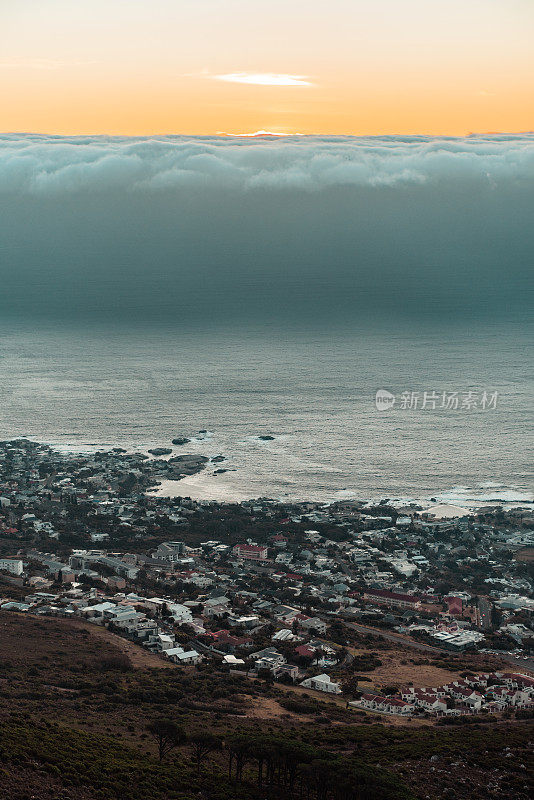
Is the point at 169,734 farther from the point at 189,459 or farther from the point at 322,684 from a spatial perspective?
the point at 189,459

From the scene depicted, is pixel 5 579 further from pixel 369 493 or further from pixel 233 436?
pixel 233 436

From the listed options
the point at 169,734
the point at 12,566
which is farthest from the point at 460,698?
the point at 12,566

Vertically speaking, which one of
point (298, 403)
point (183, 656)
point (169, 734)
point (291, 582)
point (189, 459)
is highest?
point (298, 403)

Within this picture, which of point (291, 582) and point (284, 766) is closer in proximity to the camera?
point (284, 766)

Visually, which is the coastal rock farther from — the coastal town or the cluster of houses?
the cluster of houses

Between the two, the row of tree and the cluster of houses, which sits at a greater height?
the row of tree

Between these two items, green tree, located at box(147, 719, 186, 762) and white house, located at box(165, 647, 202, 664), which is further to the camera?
white house, located at box(165, 647, 202, 664)

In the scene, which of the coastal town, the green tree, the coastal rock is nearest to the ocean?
the coastal rock
